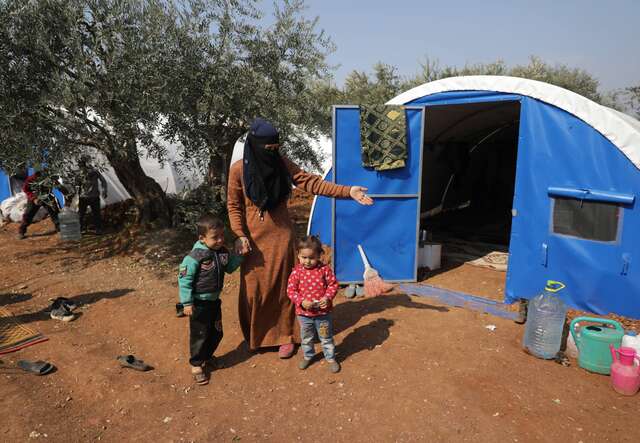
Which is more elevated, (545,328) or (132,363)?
(545,328)

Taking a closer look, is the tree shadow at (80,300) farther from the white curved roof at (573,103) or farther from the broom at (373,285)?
the white curved roof at (573,103)

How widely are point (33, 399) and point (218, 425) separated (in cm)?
151

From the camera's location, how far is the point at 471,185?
39.5 ft

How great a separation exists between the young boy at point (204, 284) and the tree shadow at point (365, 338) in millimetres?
1218

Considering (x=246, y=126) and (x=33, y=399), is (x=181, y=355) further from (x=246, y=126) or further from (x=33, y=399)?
(x=246, y=126)

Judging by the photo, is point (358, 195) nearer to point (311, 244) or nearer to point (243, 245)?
point (311, 244)

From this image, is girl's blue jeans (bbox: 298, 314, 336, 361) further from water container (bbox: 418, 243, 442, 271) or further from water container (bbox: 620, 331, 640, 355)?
water container (bbox: 418, 243, 442, 271)

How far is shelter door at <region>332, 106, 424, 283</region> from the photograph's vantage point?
5.52 m

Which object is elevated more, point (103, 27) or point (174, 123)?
point (103, 27)

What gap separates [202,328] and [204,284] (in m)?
0.40

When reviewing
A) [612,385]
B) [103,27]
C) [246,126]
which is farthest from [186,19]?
[612,385]

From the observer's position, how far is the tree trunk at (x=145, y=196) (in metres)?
7.70

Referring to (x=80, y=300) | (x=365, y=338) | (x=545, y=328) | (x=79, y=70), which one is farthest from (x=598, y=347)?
(x=79, y=70)

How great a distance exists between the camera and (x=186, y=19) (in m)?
5.81
